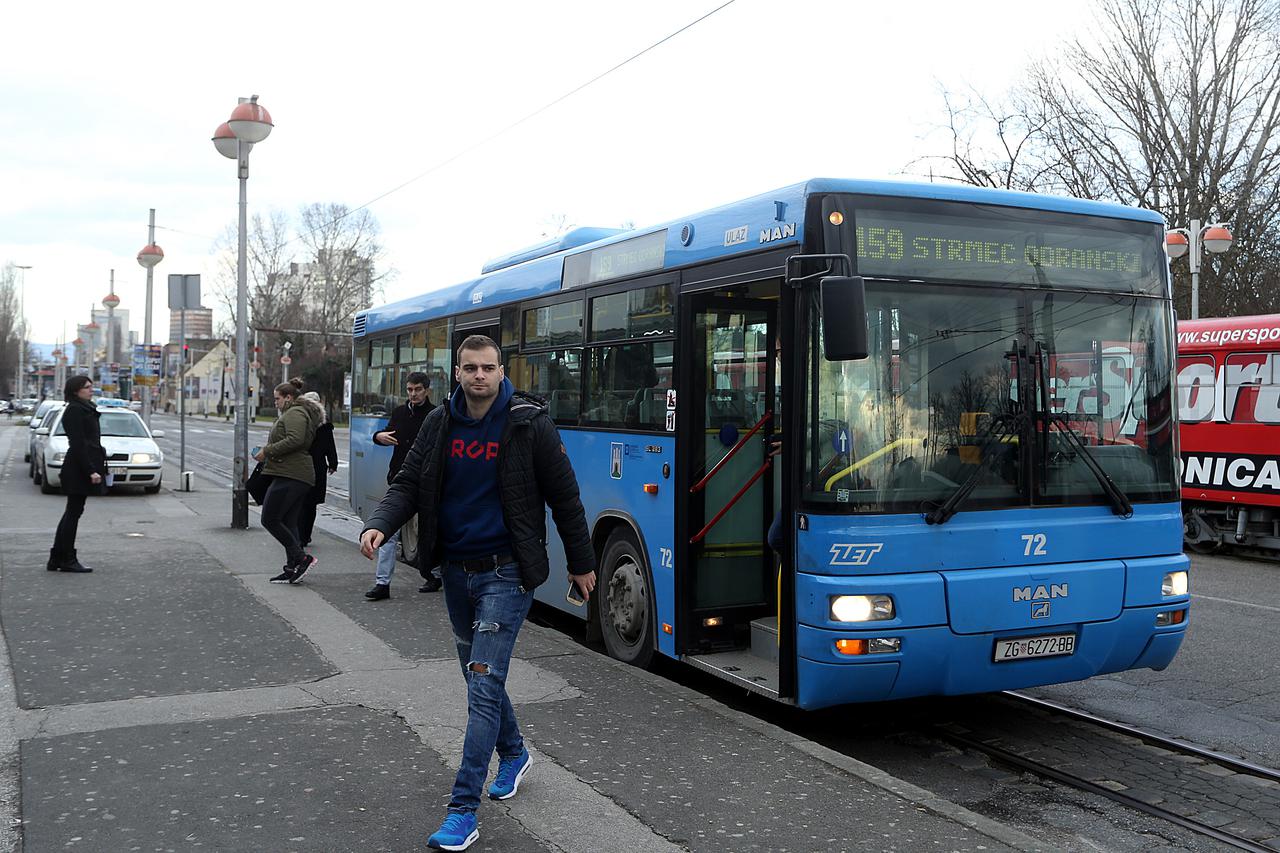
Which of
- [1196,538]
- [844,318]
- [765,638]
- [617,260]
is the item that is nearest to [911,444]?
[844,318]

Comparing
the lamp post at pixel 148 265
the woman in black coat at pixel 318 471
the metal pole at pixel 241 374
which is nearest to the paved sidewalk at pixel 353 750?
the woman in black coat at pixel 318 471

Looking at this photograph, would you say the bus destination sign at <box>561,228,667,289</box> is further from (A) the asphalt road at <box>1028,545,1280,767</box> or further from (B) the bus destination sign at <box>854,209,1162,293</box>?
(A) the asphalt road at <box>1028,545,1280,767</box>

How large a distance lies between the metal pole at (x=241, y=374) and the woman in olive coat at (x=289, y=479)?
13.1ft

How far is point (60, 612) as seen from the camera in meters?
8.63

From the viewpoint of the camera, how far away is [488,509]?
14.2 feet

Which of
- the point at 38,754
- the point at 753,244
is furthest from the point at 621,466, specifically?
the point at 38,754

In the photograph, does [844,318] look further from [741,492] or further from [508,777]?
[508,777]

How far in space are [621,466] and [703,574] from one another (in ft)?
3.36

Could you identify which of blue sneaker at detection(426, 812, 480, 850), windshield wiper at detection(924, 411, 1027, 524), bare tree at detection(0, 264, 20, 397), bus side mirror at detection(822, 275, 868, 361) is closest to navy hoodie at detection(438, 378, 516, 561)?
blue sneaker at detection(426, 812, 480, 850)

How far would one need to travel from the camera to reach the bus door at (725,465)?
6.74 metres

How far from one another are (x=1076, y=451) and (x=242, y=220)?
12318mm

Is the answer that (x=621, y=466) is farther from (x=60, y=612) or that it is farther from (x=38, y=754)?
(x=60, y=612)

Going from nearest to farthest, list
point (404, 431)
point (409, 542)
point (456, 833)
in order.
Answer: point (456, 833) < point (404, 431) < point (409, 542)

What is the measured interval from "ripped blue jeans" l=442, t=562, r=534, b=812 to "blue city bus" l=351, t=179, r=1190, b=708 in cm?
179
